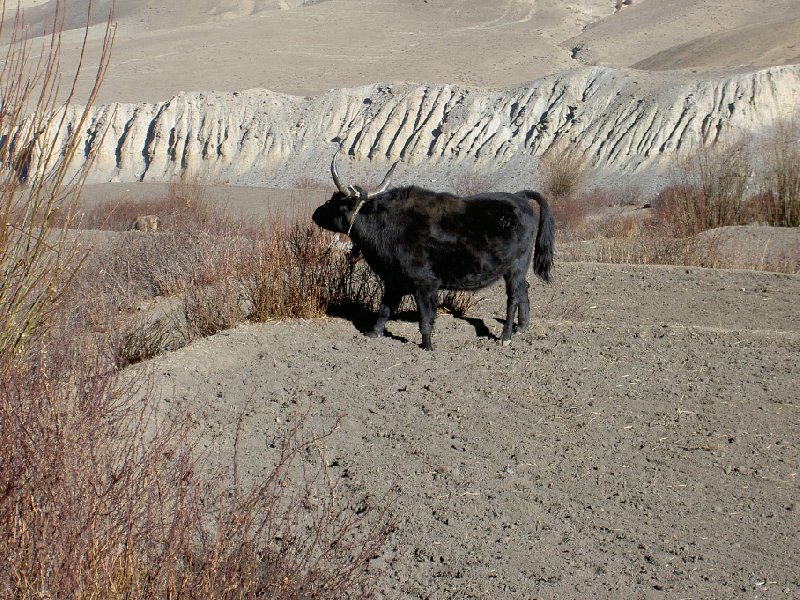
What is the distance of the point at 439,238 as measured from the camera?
9.14m

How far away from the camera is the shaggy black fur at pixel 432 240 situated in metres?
9.14

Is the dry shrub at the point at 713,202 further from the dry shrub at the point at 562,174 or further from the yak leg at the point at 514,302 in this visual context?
the dry shrub at the point at 562,174

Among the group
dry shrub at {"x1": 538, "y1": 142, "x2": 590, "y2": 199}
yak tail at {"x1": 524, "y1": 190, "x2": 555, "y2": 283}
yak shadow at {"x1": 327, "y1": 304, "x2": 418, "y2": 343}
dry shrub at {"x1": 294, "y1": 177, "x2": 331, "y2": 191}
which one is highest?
yak tail at {"x1": 524, "y1": 190, "x2": 555, "y2": 283}

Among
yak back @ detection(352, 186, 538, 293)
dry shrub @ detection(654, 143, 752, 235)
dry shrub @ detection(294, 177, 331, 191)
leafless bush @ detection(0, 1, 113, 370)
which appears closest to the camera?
leafless bush @ detection(0, 1, 113, 370)

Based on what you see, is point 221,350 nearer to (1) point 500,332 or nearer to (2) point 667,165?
(1) point 500,332

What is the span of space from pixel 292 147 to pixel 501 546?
45.2 m

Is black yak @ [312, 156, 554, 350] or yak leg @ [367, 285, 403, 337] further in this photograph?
yak leg @ [367, 285, 403, 337]

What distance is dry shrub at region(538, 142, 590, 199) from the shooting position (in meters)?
33.9

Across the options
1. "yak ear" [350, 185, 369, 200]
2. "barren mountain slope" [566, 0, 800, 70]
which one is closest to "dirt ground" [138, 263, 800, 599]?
"yak ear" [350, 185, 369, 200]

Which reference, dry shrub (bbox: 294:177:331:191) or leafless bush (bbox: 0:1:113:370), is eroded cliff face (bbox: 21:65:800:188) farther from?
leafless bush (bbox: 0:1:113:370)

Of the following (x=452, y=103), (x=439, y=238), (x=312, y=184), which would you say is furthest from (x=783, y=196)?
(x=452, y=103)

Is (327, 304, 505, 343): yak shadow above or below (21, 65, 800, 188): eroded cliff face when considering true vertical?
above

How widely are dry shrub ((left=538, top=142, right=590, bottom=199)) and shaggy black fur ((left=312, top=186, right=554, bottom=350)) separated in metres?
24.4

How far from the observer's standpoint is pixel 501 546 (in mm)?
5371
